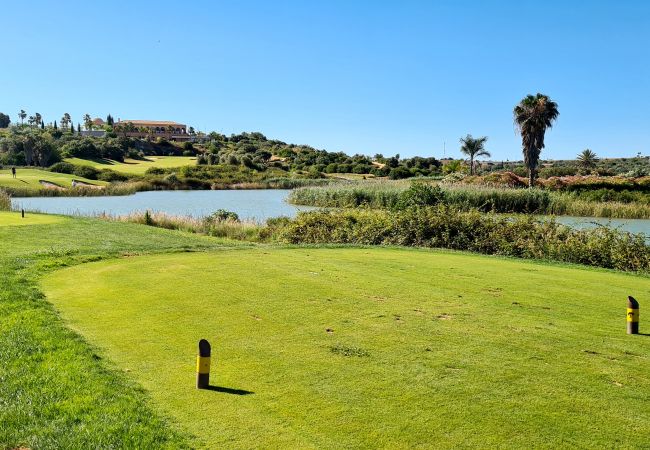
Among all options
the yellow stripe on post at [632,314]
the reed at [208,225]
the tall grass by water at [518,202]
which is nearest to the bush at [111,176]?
the tall grass by water at [518,202]

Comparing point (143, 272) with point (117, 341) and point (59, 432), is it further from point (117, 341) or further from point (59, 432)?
point (59, 432)

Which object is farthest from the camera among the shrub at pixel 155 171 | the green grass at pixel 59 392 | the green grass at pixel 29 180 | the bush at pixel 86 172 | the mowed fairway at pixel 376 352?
the shrub at pixel 155 171

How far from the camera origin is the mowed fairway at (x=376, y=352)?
5172mm

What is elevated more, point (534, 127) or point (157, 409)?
point (534, 127)

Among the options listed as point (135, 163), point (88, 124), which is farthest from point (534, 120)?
point (88, 124)

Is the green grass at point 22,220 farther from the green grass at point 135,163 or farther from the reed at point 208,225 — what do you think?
the green grass at point 135,163

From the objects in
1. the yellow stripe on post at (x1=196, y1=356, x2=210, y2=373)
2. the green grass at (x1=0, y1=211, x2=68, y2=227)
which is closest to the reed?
the green grass at (x1=0, y1=211, x2=68, y2=227)

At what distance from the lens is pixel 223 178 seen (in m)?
88.2

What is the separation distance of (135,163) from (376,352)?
356ft

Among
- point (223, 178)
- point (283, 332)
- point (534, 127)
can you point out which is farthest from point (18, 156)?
point (283, 332)

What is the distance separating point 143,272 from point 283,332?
5918mm

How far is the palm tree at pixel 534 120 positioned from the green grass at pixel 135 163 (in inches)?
2258

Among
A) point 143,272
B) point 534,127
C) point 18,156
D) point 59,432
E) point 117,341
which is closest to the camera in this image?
point 59,432

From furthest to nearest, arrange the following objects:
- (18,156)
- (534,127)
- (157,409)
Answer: (18,156) < (534,127) < (157,409)
